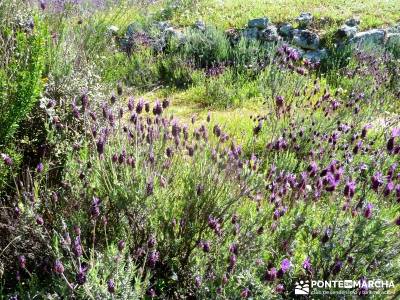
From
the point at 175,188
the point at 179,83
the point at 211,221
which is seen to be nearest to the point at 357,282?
the point at 211,221

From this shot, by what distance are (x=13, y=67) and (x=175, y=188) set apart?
128 centimetres

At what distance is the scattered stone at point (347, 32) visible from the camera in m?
6.76

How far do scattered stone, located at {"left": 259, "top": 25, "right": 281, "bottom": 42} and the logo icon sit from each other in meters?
5.08

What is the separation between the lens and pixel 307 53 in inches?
267

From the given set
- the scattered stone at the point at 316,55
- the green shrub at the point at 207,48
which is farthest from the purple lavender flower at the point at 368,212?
the scattered stone at the point at 316,55

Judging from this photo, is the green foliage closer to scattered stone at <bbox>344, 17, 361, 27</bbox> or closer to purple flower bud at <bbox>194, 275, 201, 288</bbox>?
purple flower bud at <bbox>194, 275, 201, 288</bbox>

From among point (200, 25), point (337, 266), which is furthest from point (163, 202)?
point (200, 25)

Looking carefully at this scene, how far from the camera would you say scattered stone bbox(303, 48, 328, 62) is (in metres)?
Result: 6.58

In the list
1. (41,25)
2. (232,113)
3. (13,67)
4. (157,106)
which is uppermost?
(41,25)

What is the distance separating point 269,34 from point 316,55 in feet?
2.49

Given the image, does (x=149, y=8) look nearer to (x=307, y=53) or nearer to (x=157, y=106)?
(x=307, y=53)

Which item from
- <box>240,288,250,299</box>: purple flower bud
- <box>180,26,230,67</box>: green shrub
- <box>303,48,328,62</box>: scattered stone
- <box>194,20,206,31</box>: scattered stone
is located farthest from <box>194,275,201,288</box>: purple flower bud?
<box>194,20,206,31</box>: scattered stone

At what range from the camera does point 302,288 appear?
2105 millimetres

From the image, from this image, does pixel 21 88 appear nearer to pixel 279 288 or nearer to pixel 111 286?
Answer: pixel 111 286
